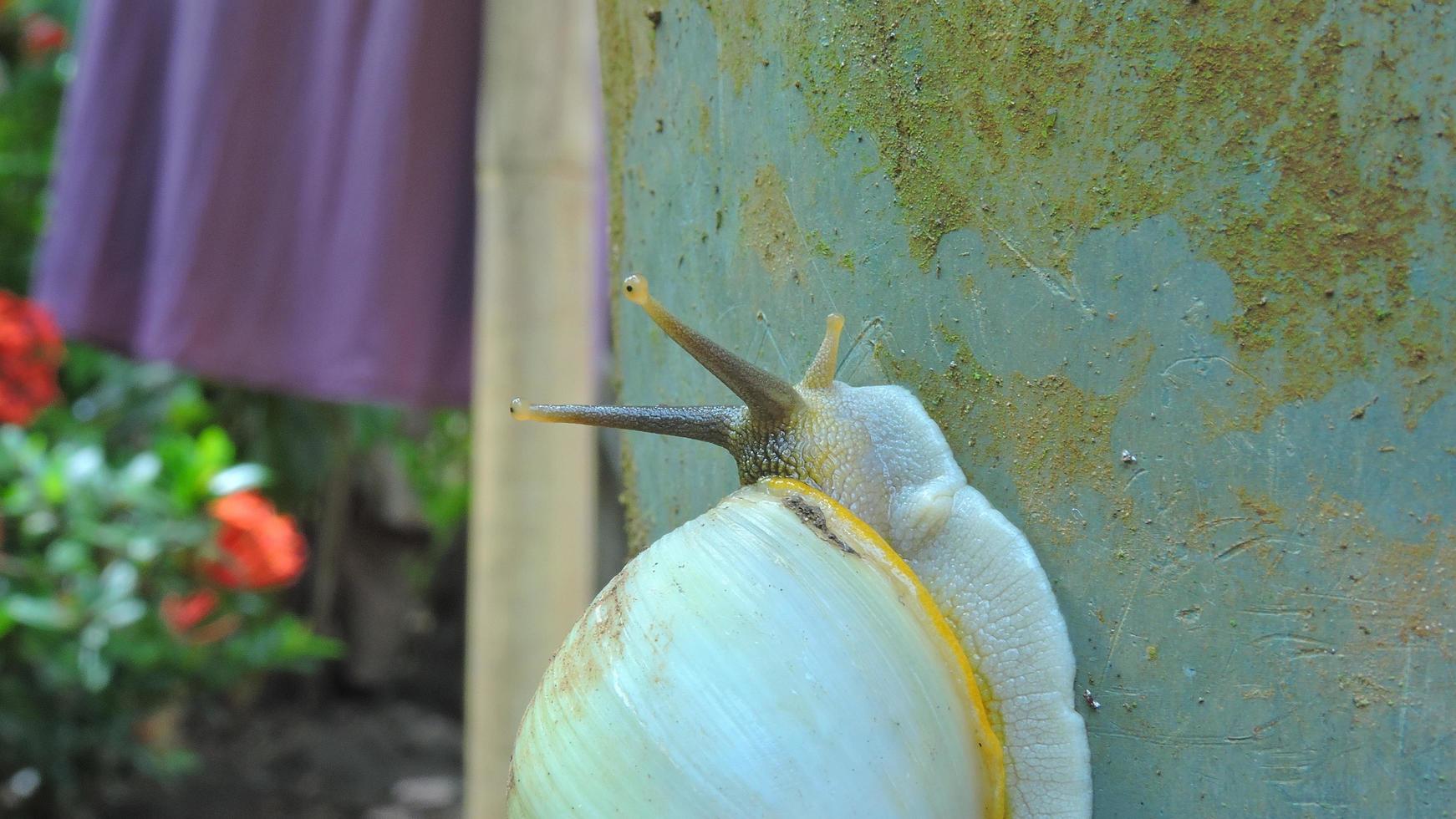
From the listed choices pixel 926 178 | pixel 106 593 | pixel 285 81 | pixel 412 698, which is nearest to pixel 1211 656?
pixel 926 178

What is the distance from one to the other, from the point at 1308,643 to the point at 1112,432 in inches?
4.6

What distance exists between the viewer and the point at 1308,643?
1.65ft

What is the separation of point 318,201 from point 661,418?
1.35m

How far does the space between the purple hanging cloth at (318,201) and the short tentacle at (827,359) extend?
1244 mm

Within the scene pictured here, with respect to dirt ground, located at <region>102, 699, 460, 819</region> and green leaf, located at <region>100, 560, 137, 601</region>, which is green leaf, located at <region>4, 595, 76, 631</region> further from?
dirt ground, located at <region>102, 699, 460, 819</region>

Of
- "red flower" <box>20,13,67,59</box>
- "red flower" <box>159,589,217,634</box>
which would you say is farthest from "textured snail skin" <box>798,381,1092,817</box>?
"red flower" <box>20,13,67,59</box>

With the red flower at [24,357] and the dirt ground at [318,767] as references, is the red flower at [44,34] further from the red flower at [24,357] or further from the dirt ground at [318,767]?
the dirt ground at [318,767]

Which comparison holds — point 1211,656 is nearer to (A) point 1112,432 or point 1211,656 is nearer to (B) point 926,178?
(A) point 1112,432

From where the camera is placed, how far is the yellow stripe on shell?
1.84 ft

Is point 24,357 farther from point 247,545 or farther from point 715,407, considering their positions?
point 715,407

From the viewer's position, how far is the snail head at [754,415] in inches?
24.9

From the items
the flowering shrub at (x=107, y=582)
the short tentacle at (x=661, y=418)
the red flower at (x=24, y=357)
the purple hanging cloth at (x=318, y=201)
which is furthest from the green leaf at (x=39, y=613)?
the short tentacle at (x=661, y=418)

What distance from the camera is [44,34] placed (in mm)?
2939

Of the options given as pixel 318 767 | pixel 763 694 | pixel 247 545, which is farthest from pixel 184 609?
pixel 763 694
